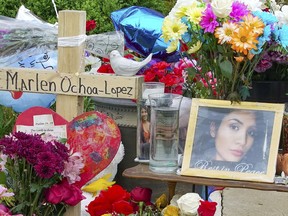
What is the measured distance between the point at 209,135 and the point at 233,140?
95 millimetres

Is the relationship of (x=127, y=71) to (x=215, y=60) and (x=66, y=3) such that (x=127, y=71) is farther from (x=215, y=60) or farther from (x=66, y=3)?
(x=66, y=3)

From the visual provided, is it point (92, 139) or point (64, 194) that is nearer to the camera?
point (64, 194)

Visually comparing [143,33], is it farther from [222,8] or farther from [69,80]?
[222,8]

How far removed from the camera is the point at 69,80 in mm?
2973

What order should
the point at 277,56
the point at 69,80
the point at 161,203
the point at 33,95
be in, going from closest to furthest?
the point at 277,56, the point at 161,203, the point at 69,80, the point at 33,95

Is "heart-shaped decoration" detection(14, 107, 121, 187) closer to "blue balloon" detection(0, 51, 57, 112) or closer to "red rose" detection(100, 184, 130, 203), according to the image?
"red rose" detection(100, 184, 130, 203)

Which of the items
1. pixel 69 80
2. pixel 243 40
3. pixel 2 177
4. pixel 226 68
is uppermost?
pixel 243 40

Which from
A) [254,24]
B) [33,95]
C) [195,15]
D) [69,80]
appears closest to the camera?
[254,24]

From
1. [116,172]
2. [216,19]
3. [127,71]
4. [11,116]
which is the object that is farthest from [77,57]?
[11,116]

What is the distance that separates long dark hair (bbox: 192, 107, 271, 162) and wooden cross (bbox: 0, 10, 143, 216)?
451mm

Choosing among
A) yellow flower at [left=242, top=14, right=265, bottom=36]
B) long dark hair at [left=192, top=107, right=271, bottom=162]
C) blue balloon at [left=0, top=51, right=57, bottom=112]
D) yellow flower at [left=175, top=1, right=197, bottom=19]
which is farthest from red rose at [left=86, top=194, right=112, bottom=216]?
blue balloon at [left=0, top=51, right=57, bottom=112]

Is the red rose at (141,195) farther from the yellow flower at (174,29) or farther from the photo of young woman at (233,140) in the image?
the yellow flower at (174,29)

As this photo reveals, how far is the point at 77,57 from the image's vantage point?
2.97 metres

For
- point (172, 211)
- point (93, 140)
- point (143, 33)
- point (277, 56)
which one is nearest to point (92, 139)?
point (93, 140)
